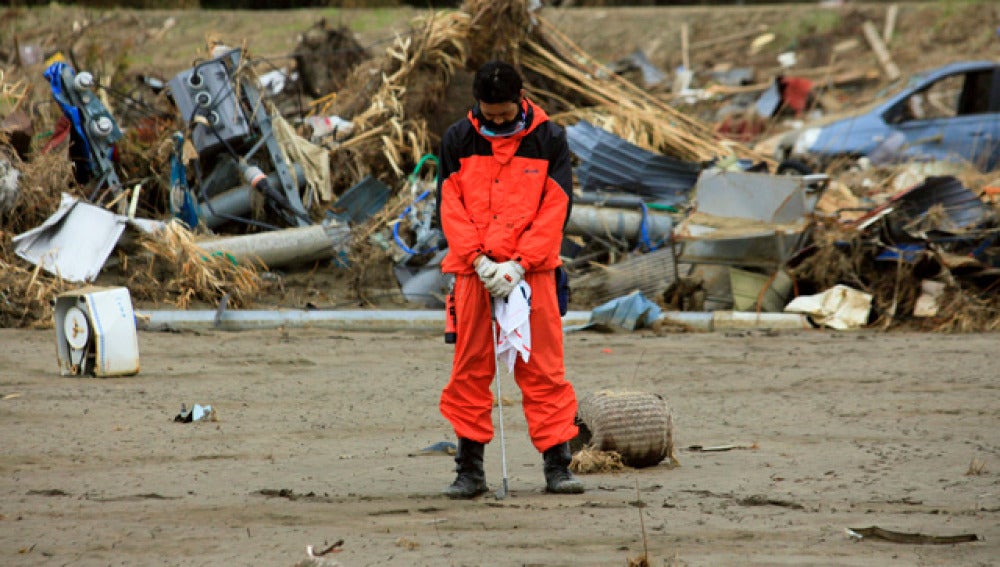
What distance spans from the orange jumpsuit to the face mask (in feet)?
0.07

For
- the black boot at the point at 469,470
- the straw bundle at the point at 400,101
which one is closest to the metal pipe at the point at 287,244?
the straw bundle at the point at 400,101

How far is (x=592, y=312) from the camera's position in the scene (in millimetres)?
10133

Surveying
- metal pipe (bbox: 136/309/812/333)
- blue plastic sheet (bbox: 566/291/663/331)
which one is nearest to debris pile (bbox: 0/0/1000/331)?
metal pipe (bbox: 136/309/812/333)

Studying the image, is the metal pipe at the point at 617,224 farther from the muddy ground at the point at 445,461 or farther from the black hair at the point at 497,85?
the black hair at the point at 497,85

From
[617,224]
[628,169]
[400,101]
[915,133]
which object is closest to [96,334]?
[617,224]

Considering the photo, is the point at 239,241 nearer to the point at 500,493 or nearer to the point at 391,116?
the point at 391,116

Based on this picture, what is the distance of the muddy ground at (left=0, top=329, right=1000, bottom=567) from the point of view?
163 inches

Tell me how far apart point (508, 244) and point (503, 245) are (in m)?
0.02

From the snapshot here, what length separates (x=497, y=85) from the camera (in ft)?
15.8

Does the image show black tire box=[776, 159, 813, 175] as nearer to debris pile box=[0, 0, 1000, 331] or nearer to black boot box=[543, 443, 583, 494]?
debris pile box=[0, 0, 1000, 331]

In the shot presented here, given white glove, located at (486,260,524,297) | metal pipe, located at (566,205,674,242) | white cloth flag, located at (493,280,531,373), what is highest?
white glove, located at (486,260,524,297)

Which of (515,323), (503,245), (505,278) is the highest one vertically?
(503,245)

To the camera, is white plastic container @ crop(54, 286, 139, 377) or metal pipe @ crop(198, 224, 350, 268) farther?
metal pipe @ crop(198, 224, 350, 268)

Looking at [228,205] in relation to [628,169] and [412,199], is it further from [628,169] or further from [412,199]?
A: [628,169]
